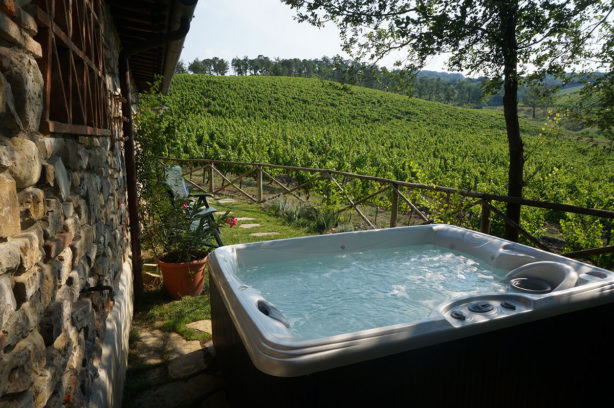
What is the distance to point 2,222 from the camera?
2.01 feet

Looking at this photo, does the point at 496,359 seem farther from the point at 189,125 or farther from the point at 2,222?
the point at 189,125

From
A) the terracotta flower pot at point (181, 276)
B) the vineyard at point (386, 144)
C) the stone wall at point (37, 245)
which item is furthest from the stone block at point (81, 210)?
the vineyard at point (386, 144)

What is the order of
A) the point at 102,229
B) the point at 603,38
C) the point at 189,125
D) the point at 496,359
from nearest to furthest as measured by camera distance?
the point at 496,359 → the point at 102,229 → the point at 603,38 → the point at 189,125

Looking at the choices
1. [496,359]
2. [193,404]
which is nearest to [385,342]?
[496,359]

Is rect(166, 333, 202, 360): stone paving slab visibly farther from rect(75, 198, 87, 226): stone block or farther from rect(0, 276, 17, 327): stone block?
rect(0, 276, 17, 327): stone block

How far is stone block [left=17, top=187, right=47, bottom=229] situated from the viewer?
73 centimetres

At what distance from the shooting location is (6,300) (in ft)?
2.01

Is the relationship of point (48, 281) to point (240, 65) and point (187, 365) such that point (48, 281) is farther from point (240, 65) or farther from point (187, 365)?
point (240, 65)

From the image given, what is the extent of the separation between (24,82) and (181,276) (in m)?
2.21

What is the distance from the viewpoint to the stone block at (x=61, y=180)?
0.96 metres

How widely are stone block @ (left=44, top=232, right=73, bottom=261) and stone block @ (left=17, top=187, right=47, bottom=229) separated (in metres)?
0.09

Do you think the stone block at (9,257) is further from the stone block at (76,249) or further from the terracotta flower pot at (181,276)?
the terracotta flower pot at (181,276)

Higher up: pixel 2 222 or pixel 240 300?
pixel 2 222

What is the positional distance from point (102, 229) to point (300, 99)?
3025 cm
